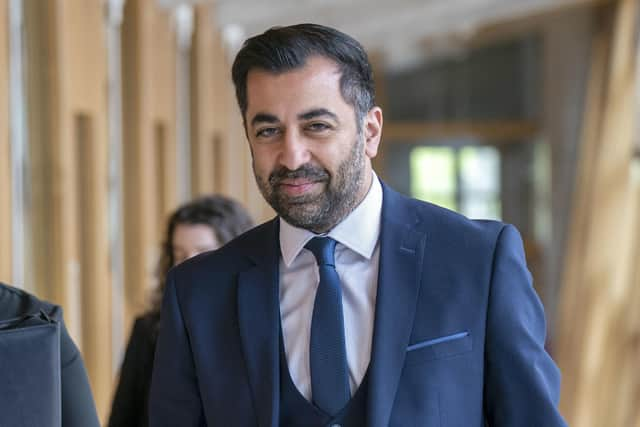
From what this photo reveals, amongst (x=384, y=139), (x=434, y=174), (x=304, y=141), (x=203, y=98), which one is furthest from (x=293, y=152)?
(x=434, y=174)

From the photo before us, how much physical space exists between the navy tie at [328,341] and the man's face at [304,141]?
0.09 m

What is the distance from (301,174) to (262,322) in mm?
304

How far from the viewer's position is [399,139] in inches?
577

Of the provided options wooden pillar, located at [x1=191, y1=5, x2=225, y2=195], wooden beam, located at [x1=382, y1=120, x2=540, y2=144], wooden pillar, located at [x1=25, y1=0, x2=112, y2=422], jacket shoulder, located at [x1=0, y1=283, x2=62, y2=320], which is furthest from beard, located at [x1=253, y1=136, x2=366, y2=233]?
wooden beam, located at [x1=382, y1=120, x2=540, y2=144]

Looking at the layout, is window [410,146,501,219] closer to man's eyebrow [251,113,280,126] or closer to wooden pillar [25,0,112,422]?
wooden pillar [25,0,112,422]

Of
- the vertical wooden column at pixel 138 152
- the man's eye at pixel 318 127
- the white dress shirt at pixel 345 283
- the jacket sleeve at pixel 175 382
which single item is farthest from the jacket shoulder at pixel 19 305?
the vertical wooden column at pixel 138 152

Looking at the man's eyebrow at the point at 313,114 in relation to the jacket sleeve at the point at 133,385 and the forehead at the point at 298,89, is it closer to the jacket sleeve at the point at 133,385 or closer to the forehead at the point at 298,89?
the forehead at the point at 298,89

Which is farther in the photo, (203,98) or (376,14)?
(376,14)

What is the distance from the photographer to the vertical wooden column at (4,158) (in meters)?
3.62

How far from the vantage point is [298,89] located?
70.2 inches

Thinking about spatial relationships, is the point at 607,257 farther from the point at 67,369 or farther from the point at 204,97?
the point at 67,369

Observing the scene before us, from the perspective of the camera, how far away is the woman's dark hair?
11.1 feet

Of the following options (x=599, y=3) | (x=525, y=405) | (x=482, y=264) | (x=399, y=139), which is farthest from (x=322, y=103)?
(x=399, y=139)

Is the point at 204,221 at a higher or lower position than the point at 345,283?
lower
